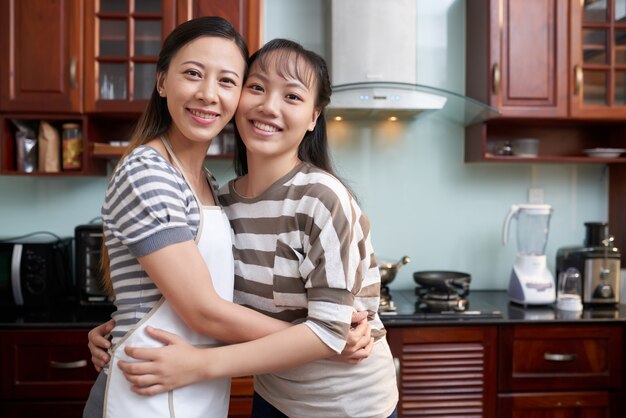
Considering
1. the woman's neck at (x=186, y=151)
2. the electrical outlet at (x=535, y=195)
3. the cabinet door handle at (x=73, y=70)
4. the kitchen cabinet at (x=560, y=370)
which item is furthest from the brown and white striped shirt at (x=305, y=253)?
the electrical outlet at (x=535, y=195)

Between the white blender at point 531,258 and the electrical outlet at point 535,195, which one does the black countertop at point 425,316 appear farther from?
the electrical outlet at point 535,195

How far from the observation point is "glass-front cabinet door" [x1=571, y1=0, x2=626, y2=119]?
8.42 ft

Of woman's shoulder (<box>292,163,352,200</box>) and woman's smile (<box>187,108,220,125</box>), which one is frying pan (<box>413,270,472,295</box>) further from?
woman's smile (<box>187,108,220,125</box>)

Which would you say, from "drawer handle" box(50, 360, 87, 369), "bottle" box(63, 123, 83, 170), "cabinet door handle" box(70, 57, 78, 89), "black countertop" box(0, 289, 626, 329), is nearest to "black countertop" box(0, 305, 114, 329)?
"black countertop" box(0, 289, 626, 329)

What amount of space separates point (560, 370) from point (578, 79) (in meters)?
1.23

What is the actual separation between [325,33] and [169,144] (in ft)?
5.71

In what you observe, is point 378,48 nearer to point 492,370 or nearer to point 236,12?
point 236,12

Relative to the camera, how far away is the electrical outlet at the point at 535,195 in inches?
115

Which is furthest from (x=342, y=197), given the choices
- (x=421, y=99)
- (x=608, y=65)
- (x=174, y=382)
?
(x=608, y=65)

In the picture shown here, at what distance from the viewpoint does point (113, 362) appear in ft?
3.77

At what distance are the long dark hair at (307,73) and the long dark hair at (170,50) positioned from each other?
6cm

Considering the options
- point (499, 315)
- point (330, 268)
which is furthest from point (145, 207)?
point (499, 315)

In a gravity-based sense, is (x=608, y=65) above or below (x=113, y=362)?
A: above

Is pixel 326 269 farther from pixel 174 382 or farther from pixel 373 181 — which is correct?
pixel 373 181
